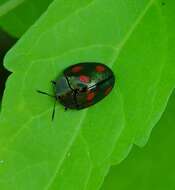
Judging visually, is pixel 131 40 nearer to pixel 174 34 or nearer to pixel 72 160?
pixel 174 34

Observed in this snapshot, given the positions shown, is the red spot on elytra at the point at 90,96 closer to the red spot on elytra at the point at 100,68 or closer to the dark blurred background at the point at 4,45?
the red spot on elytra at the point at 100,68

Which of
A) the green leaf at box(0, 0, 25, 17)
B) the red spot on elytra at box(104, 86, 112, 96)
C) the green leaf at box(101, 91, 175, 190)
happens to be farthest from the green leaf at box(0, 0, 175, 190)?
the green leaf at box(101, 91, 175, 190)

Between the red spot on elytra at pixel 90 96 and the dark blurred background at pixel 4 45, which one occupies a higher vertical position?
the red spot on elytra at pixel 90 96

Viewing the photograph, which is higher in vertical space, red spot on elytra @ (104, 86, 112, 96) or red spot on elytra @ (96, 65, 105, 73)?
red spot on elytra @ (96, 65, 105, 73)

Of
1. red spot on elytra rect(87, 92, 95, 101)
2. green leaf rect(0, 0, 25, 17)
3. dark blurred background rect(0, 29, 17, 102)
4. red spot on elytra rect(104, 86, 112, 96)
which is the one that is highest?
green leaf rect(0, 0, 25, 17)

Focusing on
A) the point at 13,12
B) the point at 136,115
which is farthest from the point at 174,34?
the point at 13,12

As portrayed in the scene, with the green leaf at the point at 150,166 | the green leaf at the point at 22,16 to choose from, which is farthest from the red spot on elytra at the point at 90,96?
the green leaf at the point at 22,16

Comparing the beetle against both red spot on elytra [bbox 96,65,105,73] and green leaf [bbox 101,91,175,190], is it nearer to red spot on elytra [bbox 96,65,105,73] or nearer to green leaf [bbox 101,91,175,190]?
red spot on elytra [bbox 96,65,105,73]
